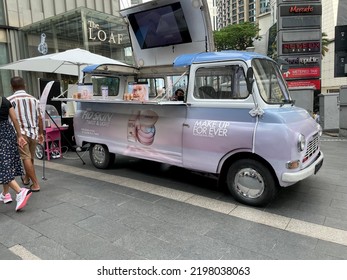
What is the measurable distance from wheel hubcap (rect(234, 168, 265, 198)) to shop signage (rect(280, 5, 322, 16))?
51.8ft

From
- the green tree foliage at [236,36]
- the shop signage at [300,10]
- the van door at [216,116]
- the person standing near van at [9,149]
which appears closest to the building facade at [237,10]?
the green tree foliage at [236,36]

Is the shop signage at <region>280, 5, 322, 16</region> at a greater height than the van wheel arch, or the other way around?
the shop signage at <region>280, 5, 322, 16</region>

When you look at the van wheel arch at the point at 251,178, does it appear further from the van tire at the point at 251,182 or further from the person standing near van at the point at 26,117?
the person standing near van at the point at 26,117

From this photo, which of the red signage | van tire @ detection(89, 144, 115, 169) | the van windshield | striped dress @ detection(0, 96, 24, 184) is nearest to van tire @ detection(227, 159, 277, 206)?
the van windshield

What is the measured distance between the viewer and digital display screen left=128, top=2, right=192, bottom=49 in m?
5.95

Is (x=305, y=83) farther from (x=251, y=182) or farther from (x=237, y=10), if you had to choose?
(x=237, y=10)

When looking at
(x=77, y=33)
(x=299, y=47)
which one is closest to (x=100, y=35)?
(x=77, y=33)

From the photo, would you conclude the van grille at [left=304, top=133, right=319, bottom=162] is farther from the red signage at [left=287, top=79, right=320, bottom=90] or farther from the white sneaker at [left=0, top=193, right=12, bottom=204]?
the red signage at [left=287, top=79, right=320, bottom=90]

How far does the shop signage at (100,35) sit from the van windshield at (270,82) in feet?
44.2

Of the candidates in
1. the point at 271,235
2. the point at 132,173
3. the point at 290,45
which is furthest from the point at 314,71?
the point at 271,235

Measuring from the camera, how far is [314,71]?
18156 mm

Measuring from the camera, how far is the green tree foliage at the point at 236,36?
4088 cm
